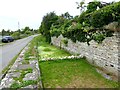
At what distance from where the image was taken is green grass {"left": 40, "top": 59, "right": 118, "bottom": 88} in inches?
277

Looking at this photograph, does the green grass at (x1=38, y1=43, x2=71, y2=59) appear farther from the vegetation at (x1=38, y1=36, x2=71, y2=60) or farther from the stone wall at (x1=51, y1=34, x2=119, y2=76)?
the stone wall at (x1=51, y1=34, x2=119, y2=76)

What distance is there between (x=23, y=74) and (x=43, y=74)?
0.87 m

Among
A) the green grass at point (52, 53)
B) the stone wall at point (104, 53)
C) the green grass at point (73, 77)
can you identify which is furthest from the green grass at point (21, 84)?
the green grass at point (52, 53)

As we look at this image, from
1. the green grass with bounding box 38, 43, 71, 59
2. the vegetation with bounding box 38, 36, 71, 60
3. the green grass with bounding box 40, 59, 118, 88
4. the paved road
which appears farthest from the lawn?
the green grass with bounding box 38, 43, 71, 59

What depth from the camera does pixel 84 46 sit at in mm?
11836

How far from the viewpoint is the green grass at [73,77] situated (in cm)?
703

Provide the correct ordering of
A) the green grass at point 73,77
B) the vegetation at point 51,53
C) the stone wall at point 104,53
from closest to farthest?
1. the green grass at point 73,77
2. the stone wall at point 104,53
3. the vegetation at point 51,53

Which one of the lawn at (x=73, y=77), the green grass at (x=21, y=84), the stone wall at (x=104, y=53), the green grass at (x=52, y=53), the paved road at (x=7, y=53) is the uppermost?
the stone wall at (x=104, y=53)

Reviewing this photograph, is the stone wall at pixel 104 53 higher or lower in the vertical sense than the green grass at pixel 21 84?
higher

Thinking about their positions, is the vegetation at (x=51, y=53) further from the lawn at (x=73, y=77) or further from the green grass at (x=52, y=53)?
the lawn at (x=73, y=77)

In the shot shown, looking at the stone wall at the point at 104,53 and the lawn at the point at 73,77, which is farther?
the stone wall at the point at 104,53

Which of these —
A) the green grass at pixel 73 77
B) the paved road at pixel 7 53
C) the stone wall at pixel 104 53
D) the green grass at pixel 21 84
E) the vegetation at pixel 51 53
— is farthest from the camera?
the vegetation at pixel 51 53

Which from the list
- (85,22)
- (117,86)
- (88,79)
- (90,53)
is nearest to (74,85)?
(88,79)

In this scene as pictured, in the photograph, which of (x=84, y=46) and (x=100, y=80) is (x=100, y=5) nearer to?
(x=84, y=46)
